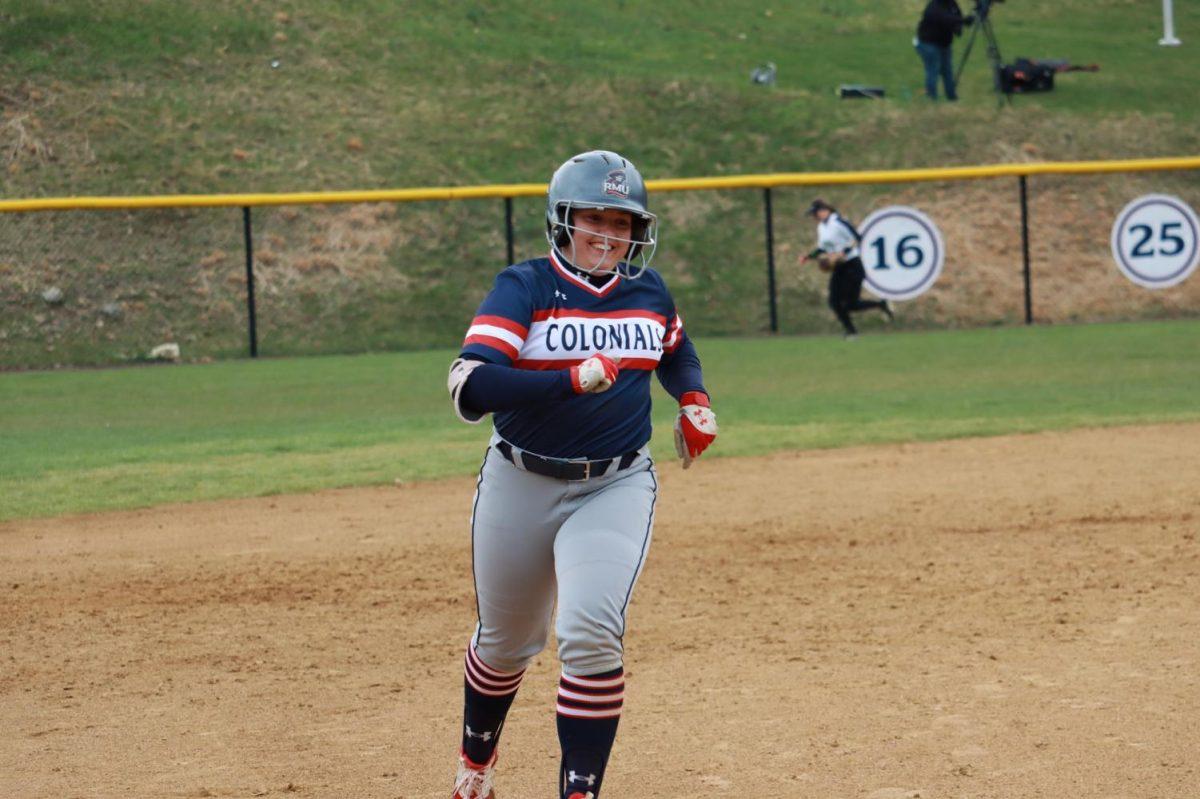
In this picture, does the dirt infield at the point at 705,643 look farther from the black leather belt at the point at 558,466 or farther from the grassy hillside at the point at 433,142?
the grassy hillside at the point at 433,142

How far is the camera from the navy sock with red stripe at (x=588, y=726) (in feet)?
14.2

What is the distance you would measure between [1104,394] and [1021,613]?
7.53m

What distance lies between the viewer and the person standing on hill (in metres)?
24.9

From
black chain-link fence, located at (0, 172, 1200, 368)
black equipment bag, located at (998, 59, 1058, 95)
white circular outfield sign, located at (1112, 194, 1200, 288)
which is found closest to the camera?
black chain-link fence, located at (0, 172, 1200, 368)

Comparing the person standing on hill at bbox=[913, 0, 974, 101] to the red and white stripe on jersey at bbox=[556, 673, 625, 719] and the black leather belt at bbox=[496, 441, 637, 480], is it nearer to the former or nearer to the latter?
the black leather belt at bbox=[496, 441, 637, 480]

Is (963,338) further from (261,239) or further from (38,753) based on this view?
(38,753)

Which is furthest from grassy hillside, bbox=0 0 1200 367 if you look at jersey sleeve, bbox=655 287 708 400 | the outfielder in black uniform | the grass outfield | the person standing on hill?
jersey sleeve, bbox=655 287 708 400

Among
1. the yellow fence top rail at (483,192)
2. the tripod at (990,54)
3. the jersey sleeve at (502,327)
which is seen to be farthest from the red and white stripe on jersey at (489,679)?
the tripod at (990,54)

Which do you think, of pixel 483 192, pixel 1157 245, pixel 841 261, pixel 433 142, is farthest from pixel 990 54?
pixel 483 192

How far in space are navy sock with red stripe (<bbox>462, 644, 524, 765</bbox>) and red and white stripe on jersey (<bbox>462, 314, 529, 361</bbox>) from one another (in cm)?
101

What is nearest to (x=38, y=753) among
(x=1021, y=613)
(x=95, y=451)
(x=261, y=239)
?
(x=1021, y=613)

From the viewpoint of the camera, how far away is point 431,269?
22188 mm

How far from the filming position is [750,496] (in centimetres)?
1027

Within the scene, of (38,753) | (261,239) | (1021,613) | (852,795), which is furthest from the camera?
(261,239)
